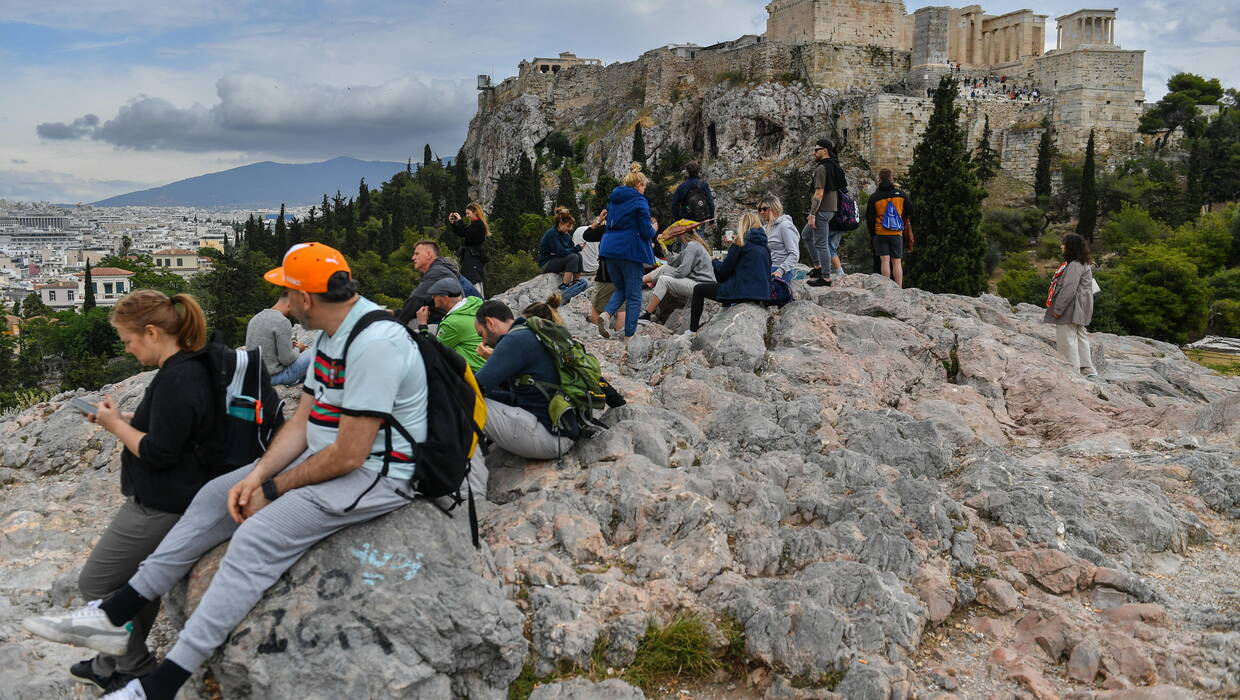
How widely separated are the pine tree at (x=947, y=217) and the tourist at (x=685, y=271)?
13364 millimetres

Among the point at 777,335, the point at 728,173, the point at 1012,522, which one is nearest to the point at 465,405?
the point at 1012,522

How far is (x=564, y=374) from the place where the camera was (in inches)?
198

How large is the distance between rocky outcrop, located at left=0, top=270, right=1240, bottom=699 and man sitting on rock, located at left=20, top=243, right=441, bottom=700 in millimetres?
124

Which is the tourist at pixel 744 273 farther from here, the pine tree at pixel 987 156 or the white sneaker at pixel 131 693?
the pine tree at pixel 987 156

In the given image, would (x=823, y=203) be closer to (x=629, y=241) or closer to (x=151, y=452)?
(x=629, y=241)

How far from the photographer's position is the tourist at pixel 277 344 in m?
6.51

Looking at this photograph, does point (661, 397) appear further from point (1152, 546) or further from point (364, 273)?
point (364, 273)

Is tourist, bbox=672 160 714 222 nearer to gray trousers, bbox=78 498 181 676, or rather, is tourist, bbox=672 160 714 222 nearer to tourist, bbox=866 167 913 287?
tourist, bbox=866 167 913 287

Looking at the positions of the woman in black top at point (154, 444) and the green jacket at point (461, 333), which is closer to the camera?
the woman in black top at point (154, 444)

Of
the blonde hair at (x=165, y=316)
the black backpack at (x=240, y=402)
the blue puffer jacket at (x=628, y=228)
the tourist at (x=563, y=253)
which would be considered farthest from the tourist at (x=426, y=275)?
the tourist at (x=563, y=253)

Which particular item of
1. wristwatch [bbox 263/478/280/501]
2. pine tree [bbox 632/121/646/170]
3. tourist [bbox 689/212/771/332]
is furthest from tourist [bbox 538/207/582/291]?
pine tree [bbox 632/121/646/170]

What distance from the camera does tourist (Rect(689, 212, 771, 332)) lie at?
843 cm

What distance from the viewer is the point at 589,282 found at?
1206 cm

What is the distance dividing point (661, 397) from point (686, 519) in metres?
1.98
